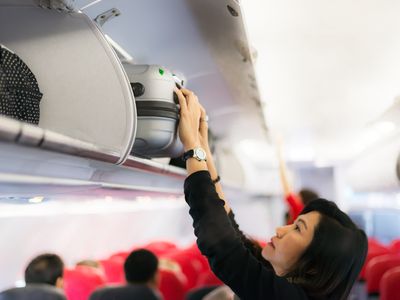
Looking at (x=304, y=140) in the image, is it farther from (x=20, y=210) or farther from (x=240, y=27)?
(x=240, y=27)

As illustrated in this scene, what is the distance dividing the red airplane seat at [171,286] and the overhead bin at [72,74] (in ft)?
8.67

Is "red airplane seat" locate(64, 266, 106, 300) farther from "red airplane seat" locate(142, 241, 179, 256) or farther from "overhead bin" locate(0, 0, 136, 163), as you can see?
"overhead bin" locate(0, 0, 136, 163)

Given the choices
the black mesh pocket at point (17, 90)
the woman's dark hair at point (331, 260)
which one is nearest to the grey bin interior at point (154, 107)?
the black mesh pocket at point (17, 90)

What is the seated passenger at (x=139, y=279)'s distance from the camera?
289 centimetres

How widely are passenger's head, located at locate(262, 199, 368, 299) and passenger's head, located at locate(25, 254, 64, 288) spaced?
207 centimetres

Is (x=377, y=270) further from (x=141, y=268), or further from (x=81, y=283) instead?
(x=81, y=283)

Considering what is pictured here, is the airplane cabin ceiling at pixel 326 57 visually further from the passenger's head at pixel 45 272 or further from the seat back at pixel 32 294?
the passenger's head at pixel 45 272

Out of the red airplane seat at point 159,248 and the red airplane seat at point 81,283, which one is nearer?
the red airplane seat at point 81,283

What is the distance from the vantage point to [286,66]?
3320 millimetres

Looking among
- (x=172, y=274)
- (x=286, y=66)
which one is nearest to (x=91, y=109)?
(x=286, y=66)

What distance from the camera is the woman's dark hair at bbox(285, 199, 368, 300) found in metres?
1.53

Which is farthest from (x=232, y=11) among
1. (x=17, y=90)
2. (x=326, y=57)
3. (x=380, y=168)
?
(x=380, y=168)

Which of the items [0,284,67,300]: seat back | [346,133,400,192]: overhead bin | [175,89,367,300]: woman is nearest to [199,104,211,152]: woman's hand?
[175,89,367,300]: woman

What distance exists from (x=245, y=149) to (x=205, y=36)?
528 cm
